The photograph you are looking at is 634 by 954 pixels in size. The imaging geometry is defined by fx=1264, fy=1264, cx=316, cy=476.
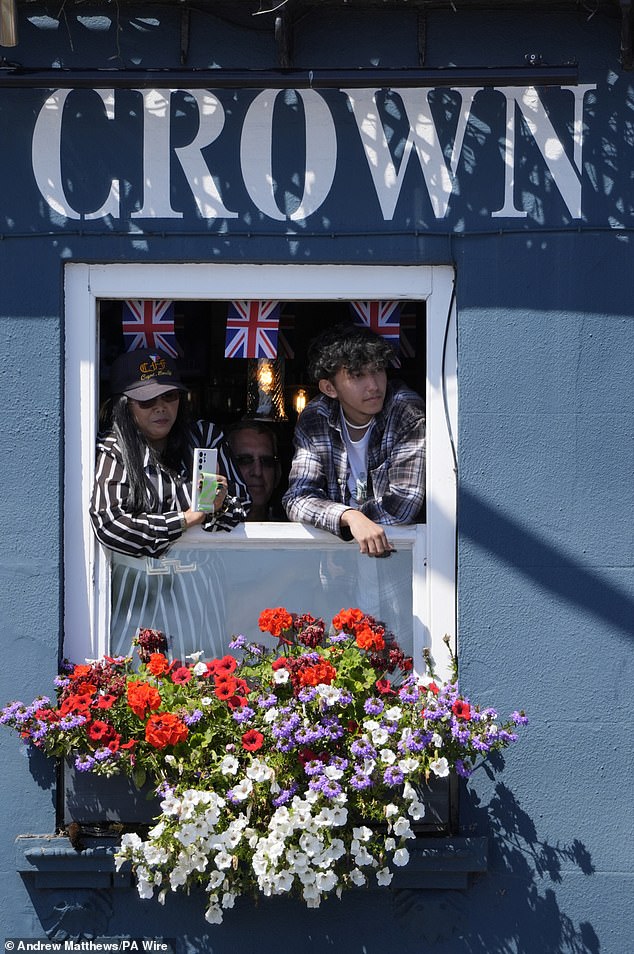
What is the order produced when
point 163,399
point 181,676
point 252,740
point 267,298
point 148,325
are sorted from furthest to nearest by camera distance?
point 148,325, point 163,399, point 267,298, point 181,676, point 252,740

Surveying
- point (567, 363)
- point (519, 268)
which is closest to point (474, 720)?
point (567, 363)

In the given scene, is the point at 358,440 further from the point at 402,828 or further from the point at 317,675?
the point at 402,828

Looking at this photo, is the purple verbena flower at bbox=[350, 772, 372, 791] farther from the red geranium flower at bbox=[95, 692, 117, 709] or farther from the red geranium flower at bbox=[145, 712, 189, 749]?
the red geranium flower at bbox=[95, 692, 117, 709]

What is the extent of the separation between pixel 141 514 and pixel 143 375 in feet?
1.83

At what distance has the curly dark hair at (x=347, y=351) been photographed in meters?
4.91

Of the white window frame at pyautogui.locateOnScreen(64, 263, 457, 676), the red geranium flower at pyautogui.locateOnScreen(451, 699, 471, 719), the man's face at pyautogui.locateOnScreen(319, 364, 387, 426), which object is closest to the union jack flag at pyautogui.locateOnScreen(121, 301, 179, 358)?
the white window frame at pyautogui.locateOnScreen(64, 263, 457, 676)

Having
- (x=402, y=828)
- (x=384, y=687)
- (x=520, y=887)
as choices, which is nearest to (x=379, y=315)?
(x=384, y=687)

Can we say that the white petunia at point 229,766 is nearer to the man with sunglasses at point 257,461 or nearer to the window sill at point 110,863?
the window sill at point 110,863

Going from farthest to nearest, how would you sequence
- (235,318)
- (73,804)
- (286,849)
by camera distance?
(235,318) < (73,804) < (286,849)

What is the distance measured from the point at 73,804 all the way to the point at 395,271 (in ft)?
7.40

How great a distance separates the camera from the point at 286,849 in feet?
13.5

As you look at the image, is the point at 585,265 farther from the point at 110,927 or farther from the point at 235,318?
the point at 110,927

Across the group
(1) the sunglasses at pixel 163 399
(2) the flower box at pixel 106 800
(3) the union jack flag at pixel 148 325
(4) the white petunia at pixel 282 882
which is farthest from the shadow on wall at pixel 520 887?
(3) the union jack flag at pixel 148 325

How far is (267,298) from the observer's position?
4.69 meters
